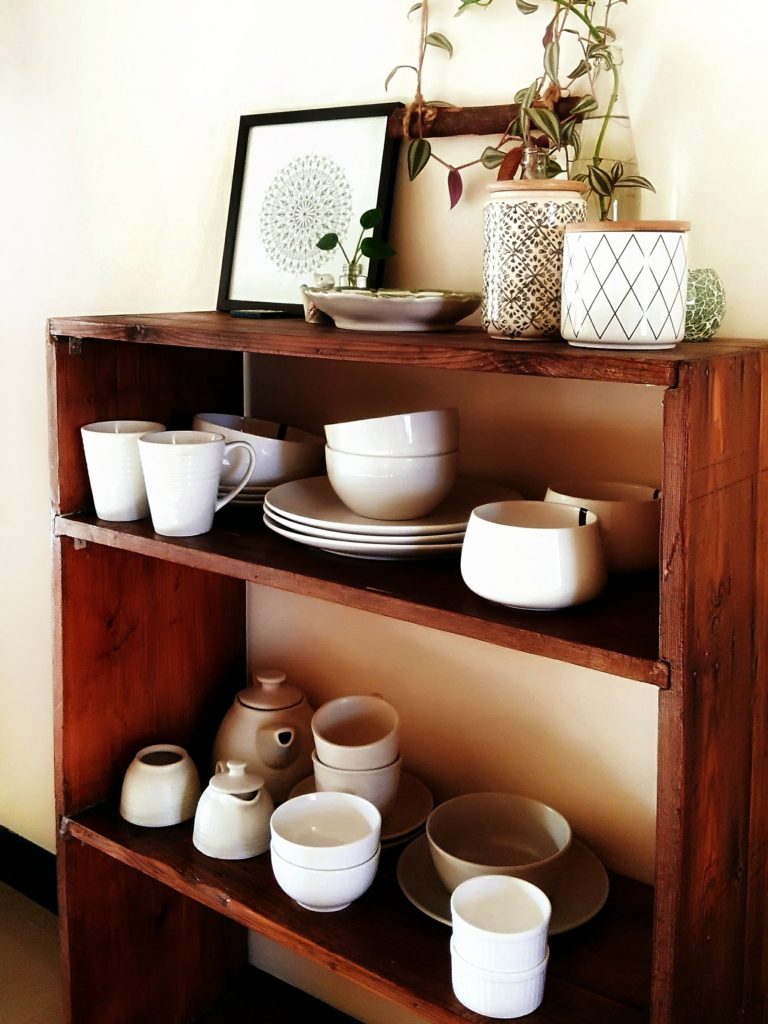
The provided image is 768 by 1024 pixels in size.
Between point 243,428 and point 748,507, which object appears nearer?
point 748,507

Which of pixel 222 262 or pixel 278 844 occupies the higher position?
pixel 222 262

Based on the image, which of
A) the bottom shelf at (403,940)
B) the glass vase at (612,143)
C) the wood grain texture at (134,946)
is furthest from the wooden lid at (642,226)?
the wood grain texture at (134,946)

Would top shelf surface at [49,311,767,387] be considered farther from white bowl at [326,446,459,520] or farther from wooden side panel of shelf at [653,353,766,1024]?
white bowl at [326,446,459,520]

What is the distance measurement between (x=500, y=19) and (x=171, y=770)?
3.72ft

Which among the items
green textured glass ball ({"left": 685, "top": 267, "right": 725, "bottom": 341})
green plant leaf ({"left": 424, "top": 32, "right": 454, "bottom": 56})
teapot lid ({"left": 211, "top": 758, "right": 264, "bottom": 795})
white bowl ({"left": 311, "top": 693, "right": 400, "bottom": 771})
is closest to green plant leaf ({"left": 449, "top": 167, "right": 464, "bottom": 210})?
green plant leaf ({"left": 424, "top": 32, "right": 454, "bottom": 56})

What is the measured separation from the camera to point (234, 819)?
1.45 meters

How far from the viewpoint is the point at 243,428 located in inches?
63.5

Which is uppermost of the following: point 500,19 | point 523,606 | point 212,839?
point 500,19

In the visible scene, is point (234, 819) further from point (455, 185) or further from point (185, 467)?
point (455, 185)

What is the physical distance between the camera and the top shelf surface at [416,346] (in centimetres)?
94

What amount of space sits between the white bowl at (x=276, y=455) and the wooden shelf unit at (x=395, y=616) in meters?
0.06

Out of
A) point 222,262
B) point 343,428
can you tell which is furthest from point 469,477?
point 222,262

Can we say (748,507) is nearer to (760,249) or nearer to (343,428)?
(760,249)

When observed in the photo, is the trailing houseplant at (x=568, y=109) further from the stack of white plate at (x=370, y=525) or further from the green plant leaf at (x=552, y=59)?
the stack of white plate at (x=370, y=525)
